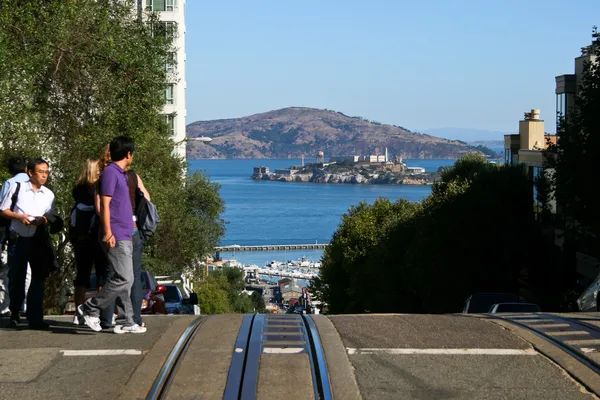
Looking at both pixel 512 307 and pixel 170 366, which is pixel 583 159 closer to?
pixel 512 307

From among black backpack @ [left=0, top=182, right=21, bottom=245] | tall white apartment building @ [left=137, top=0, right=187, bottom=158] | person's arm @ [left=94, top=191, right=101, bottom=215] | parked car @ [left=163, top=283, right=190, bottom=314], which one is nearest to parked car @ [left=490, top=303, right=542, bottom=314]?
parked car @ [left=163, top=283, right=190, bottom=314]

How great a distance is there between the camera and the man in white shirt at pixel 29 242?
34.1 feet

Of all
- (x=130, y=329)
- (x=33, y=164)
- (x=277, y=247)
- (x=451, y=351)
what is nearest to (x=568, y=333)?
(x=451, y=351)

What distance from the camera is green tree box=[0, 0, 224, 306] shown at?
2084 cm

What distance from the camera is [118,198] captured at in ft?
31.3

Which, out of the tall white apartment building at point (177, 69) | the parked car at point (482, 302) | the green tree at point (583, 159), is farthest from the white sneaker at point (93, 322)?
the tall white apartment building at point (177, 69)

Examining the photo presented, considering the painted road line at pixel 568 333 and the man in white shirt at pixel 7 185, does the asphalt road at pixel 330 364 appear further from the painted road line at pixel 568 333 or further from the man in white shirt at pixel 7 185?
the man in white shirt at pixel 7 185

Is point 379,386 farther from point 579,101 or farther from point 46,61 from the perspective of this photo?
point 579,101

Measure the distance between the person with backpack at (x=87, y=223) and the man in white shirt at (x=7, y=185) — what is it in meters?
0.84

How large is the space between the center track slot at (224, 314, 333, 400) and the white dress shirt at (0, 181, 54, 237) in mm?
2325

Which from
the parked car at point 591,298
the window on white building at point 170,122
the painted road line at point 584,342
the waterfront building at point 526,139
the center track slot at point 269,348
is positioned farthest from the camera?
the waterfront building at point 526,139

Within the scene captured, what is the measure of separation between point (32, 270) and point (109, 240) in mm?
1428

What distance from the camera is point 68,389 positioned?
25.2 feet

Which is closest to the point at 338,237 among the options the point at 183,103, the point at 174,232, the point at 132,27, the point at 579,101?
the point at 183,103
